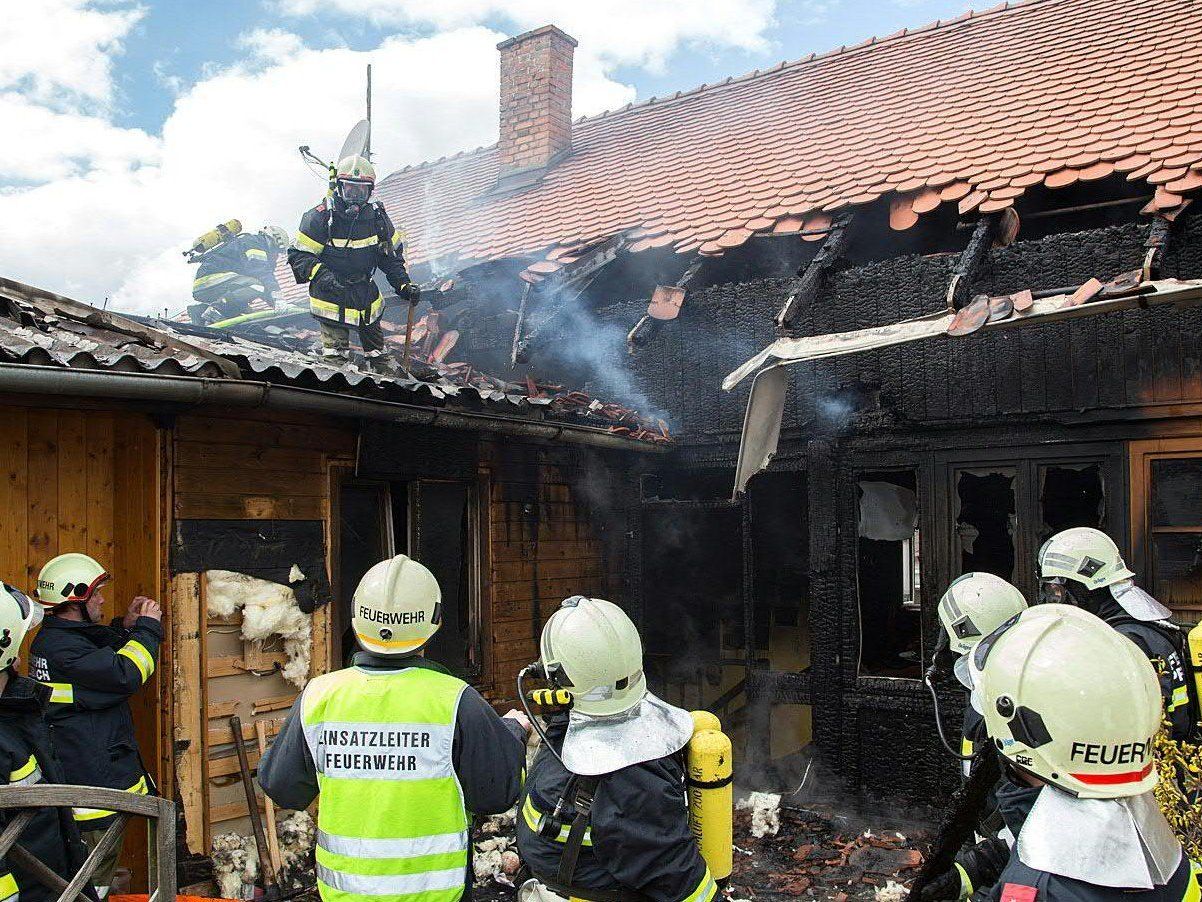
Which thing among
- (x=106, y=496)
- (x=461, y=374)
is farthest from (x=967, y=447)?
(x=106, y=496)

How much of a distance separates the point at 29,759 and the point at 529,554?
4.98 meters

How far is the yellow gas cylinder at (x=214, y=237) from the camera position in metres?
13.8

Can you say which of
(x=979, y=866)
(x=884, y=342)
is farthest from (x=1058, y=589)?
(x=979, y=866)

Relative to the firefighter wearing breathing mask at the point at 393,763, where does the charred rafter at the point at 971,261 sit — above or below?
above

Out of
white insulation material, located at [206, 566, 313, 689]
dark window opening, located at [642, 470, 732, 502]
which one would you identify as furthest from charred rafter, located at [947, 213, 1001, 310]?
white insulation material, located at [206, 566, 313, 689]

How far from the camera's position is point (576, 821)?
2.81 meters

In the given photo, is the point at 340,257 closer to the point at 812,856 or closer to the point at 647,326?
the point at 647,326

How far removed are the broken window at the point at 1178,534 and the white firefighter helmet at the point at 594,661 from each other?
5129mm

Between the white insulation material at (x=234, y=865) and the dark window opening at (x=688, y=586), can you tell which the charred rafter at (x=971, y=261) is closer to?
the dark window opening at (x=688, y=586)

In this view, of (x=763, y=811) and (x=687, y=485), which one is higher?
(x=687, y=485)

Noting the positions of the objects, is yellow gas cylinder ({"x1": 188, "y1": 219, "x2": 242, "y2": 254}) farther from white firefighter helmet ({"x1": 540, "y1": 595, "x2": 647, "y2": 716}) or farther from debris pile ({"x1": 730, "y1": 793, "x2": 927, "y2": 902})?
white firefighter helmet ({"x1": 540, "y1": 595, "x2": 647, "y2": 716})

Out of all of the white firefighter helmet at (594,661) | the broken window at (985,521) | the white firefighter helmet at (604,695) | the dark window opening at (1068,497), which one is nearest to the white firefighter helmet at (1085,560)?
the dark window opening at (1068,497)

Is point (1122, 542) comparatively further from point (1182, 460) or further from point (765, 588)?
point (765, 588)

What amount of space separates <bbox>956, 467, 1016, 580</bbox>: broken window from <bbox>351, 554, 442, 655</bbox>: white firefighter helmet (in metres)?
5.30
